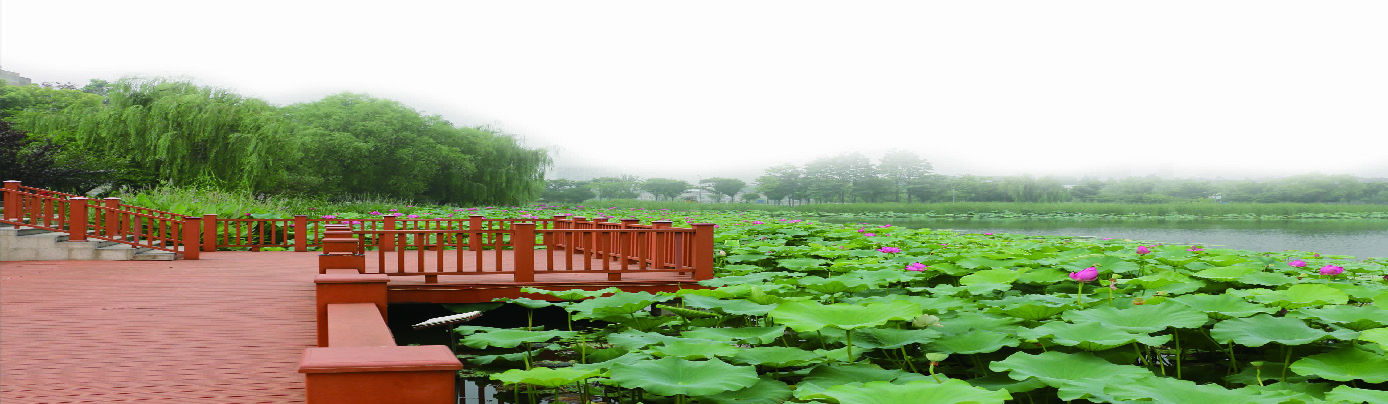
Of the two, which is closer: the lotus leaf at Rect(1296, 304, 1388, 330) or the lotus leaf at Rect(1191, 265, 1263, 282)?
the lotus leaf at Rect(1296, 304, 1388, 330)

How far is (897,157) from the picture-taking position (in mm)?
80250

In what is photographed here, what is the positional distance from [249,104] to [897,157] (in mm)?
69467

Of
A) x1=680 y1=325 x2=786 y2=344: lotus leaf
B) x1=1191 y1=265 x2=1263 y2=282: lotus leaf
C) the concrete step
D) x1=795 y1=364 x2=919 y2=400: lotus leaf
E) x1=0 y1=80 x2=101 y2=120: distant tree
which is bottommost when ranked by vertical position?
the concrete step

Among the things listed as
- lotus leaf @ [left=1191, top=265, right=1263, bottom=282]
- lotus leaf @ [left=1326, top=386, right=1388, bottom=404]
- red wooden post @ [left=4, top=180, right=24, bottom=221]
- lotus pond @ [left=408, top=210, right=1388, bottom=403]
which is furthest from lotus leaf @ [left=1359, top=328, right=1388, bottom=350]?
red wooden post @ [left=4, top=180, right=24, bottom=221]

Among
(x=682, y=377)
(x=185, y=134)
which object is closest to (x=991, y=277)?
(x=682, y=377)

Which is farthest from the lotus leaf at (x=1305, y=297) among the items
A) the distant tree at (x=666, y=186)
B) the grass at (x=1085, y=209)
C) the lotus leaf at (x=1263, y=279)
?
the distant tree at (x=666, y=186)

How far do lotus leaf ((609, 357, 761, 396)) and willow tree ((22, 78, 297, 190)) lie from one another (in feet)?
54.6

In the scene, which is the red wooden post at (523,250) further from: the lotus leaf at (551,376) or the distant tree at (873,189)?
the distant tree at (873,189)

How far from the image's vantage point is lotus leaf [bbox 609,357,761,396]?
87.0 inches

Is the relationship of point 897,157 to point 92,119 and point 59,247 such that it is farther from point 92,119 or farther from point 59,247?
point 59,247

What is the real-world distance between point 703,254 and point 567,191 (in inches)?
3700

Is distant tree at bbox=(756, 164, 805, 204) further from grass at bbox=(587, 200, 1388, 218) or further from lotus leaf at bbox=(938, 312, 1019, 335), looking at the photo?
lotus leaf at bbox=(938, 312, 1019, 335)

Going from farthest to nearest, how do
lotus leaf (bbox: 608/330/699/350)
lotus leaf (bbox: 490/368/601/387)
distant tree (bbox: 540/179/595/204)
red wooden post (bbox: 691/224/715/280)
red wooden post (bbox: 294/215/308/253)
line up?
1. distant tree (bbox: 540/179/595/204)
2. red wooden post (bbox: 294/215/308/253)
3. red wooden post (bbox: 691/224/715/280)
4. lotus leaf (bbox: 608/330/699/350)
5. lotus leaf (bbox: 490/368/601/387)

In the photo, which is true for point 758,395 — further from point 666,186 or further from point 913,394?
point 666,186
